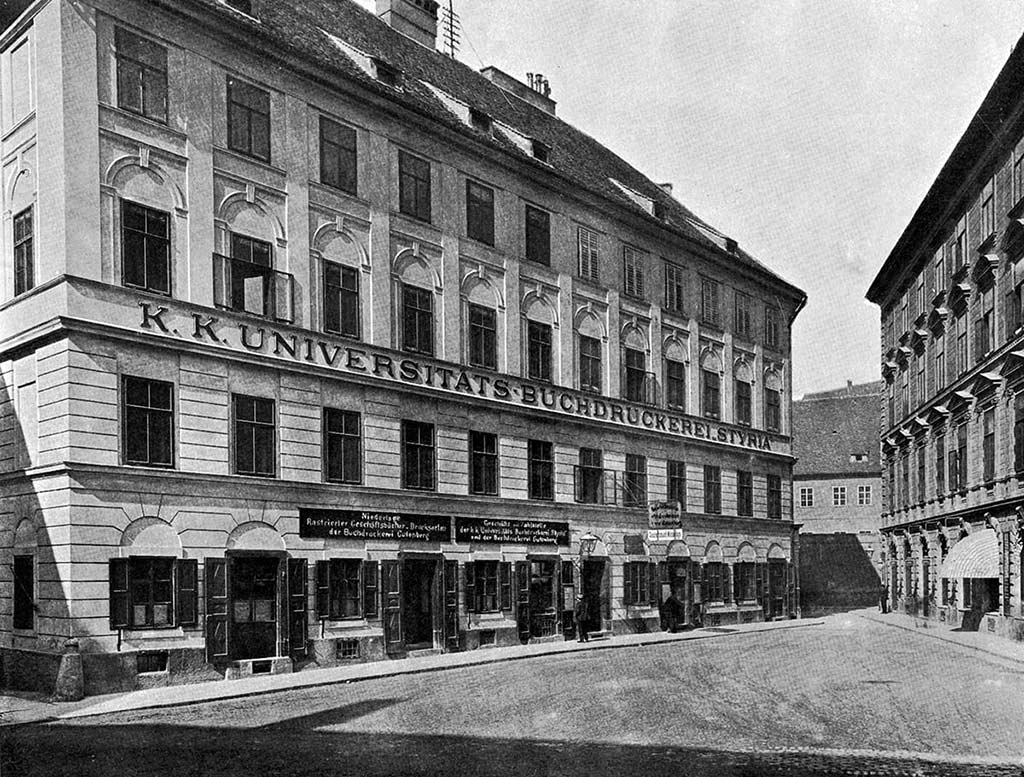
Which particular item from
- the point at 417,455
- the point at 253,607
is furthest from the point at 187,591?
the point at 417,455

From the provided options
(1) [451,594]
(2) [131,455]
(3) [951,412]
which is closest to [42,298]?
(2) [131,455]

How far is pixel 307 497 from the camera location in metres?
24.9

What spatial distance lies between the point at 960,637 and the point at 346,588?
18.3 metres

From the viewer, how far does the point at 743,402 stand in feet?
143

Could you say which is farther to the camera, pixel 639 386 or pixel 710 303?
pixel 710 303

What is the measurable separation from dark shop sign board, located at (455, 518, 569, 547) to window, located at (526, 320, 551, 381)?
168 inches

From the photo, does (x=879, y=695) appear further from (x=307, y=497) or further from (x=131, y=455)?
(x=131, y=455)

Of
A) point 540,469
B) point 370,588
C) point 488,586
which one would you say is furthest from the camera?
point 540,469

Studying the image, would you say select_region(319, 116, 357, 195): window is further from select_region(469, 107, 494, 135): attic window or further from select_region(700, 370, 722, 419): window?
select_region(700, 370, 722, 419): window

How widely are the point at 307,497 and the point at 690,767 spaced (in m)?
14.7

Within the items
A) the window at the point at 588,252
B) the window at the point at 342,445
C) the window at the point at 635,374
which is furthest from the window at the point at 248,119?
the window at the point at 635,374

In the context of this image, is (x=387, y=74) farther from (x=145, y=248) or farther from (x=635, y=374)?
(x=635, y=374)

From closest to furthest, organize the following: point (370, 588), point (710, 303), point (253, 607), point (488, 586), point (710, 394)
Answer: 1. point (253, 607)
2. point (370, 588)
3. point (488, 586)
4. point (710, 394)
5. point (710, 303)

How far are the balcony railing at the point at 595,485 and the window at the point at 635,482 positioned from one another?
0.71 m
